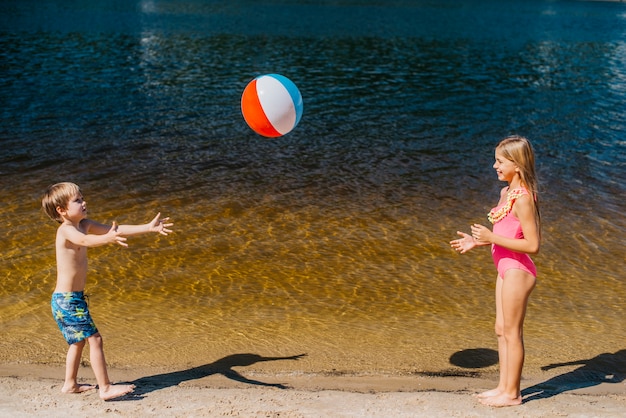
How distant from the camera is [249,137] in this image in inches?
617

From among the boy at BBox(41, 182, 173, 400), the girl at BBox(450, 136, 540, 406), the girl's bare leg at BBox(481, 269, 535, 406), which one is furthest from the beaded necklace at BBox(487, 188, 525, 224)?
the boy at BBox(41, 182, 173, 400)

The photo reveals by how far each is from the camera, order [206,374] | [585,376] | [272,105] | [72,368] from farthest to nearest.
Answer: [272,105], [585,376], [206,374], [72,368]

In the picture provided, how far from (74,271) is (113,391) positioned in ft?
3.02

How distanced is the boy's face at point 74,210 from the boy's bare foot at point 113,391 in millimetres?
1254

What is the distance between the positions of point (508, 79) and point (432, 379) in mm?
21543

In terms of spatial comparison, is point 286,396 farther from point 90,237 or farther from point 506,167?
point 506,167

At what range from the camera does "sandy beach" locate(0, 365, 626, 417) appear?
5.05 metres

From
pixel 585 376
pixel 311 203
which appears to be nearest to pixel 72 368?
pixel 585 376

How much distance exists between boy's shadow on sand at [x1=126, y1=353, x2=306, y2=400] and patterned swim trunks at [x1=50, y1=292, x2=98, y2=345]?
0.59 m

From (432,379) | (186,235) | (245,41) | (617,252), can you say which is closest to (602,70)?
→ (245,41)

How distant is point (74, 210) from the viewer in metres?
5.12

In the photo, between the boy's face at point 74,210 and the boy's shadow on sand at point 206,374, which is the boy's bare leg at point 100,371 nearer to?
the boy's shadow on sand at point 206,374

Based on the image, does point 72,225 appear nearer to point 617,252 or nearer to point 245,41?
point 617,252

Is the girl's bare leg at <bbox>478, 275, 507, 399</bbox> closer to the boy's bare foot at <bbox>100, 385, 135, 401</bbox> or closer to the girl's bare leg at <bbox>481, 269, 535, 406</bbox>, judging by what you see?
the girl's bare leg at <bbox>481, 269, 535, 406</bbox>
